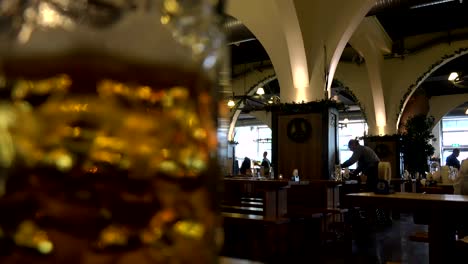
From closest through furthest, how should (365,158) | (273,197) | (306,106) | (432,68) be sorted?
(273,197), (365,158), (306,106), (432,68)

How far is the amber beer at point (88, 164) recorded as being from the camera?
1.04 ft

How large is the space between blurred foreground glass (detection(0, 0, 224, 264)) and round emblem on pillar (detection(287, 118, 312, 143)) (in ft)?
25.1

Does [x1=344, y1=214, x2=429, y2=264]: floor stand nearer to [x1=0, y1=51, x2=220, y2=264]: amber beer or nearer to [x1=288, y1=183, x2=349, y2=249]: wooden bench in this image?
[x1=288, y1=183, x2=349, y2=249]: wooden bench

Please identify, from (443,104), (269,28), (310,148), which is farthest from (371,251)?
(443,104)

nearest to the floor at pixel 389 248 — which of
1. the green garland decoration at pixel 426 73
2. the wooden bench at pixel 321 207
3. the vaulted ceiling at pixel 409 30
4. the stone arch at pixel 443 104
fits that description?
the wooden bench at pixel 321 207

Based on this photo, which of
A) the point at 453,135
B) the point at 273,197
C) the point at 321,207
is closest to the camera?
the point at 273,197

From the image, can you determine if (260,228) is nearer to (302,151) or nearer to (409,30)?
(302,151)

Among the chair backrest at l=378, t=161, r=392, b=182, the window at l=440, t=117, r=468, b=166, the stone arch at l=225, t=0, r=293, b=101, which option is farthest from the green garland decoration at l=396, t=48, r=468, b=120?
the window at l=440, t=117, r=468, b=166

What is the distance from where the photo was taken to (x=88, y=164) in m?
0.32

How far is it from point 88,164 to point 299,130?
308 inches

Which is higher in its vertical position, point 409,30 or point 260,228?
point 409,30

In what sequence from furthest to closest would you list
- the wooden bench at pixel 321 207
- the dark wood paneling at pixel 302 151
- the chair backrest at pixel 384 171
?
the dark wood paneling at pixel 302 151 → the wooden bench at pixel 321 207 → the chair backrest at pixel 384 171

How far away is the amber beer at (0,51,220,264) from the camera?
1.04 ft

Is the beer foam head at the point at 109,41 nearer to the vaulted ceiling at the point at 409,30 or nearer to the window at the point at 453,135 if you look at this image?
the vaulted ceiling at the point at 409,30
